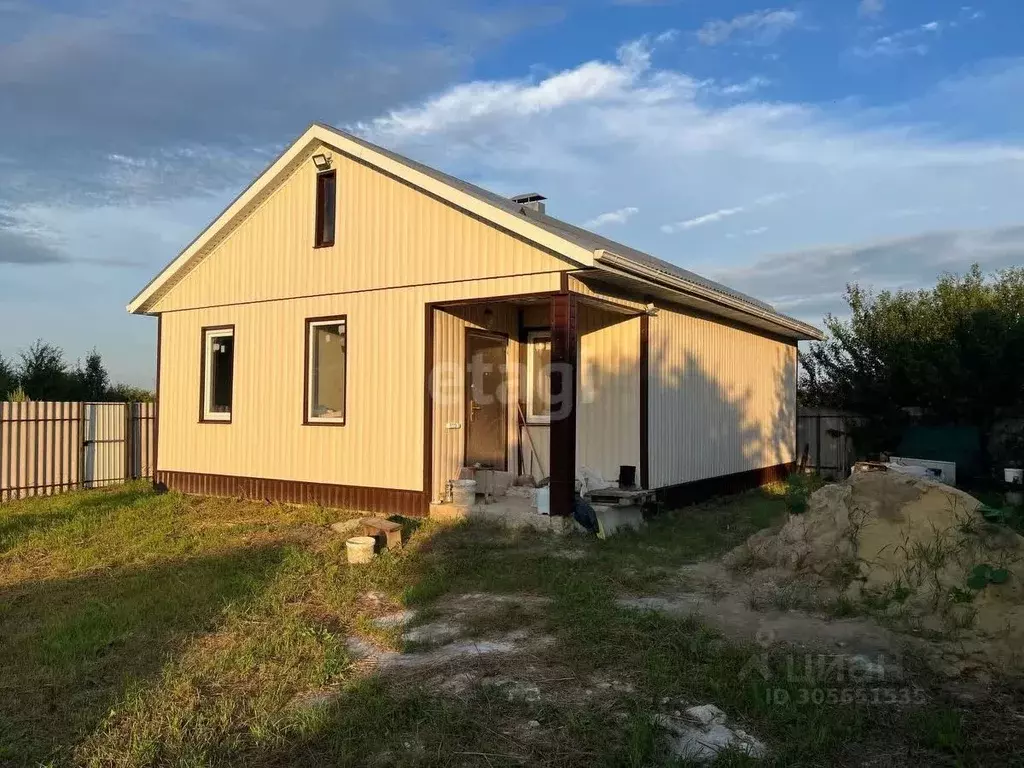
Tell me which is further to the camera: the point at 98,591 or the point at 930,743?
the point at 98,591

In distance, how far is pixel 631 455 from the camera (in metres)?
9.86

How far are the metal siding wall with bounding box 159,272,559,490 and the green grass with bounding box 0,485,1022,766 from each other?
2.05 m

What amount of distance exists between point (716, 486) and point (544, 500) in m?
4.31

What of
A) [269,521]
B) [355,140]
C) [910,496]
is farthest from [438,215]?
[910,496]

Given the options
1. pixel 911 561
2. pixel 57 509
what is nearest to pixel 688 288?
pixel 911 561

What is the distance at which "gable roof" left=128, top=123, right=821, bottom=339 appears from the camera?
8.02m

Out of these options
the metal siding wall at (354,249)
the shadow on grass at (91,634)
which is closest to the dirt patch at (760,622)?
the shadow on grass at (91,634)

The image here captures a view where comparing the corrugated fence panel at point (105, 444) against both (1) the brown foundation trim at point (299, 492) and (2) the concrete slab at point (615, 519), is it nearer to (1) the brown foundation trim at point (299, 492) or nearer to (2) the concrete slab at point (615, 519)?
(1) the brown foundation trim at point (299, 492)

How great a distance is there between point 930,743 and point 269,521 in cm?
775

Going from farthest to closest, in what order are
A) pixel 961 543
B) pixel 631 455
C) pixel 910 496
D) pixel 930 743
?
pixel 631 455, pixel 910 496, pixel 961 543, pixel 930 743

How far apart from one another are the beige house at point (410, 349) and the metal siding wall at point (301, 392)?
1.1 inches

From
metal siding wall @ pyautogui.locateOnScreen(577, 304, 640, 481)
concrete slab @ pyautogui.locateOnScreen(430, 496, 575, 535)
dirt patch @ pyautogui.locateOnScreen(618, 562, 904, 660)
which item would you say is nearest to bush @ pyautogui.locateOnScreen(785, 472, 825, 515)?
dirt patch @ pyautogui.locateOnScreen(618, 562, 904, 660)

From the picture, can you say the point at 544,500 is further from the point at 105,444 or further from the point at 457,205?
the point at 105,444

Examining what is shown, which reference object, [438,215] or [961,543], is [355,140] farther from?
[961,543]
